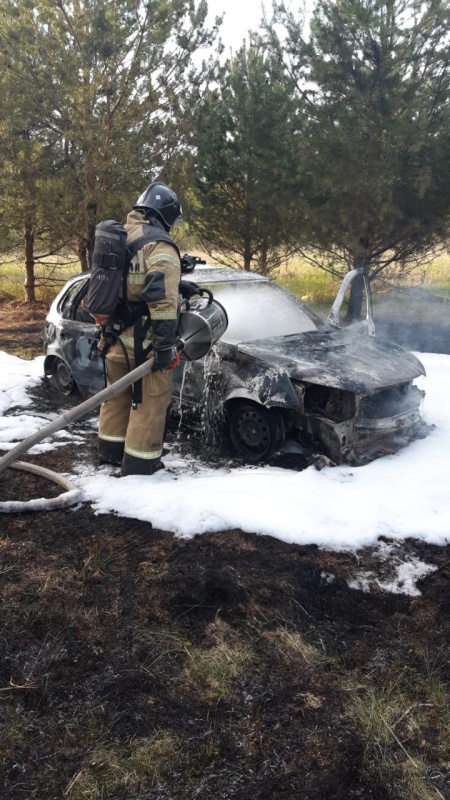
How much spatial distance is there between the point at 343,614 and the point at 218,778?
1097mm

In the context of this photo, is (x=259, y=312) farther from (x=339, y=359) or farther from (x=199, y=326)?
(x=199, y=326)

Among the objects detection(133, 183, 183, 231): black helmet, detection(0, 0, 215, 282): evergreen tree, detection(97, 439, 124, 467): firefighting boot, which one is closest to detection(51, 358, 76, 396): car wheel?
detection(97, 439, 124, 467): firefighting boot

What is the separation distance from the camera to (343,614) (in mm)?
3094

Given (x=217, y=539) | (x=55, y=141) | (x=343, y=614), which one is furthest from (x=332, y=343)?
(x=55, y=141)

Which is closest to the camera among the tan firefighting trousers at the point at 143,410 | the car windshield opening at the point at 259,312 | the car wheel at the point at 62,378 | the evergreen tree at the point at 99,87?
the tan firefighting trousers at the point at 143,410

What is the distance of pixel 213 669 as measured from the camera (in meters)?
2.66

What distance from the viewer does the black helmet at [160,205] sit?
436 centimetres

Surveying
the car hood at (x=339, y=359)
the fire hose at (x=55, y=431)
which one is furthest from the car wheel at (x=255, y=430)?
the fire hose at (x=55, y=431)

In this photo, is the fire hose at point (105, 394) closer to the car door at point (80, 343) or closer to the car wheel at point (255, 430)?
the car wheel at point (255, 430)

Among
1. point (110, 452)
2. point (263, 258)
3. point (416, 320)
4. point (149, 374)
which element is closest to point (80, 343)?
point (110, 452)

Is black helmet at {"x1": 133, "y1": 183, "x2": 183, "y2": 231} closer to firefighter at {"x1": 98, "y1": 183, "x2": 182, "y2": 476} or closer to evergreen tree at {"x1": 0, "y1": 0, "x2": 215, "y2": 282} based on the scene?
firefighter at {"x1": 98, "y1": 183, "x2": 182, "y2": 476}

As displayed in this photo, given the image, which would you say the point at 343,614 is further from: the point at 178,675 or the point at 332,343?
the point at 332,343

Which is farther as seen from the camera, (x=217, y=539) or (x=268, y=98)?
(x=268, y=98)

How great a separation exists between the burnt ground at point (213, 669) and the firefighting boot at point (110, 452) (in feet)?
3.08
